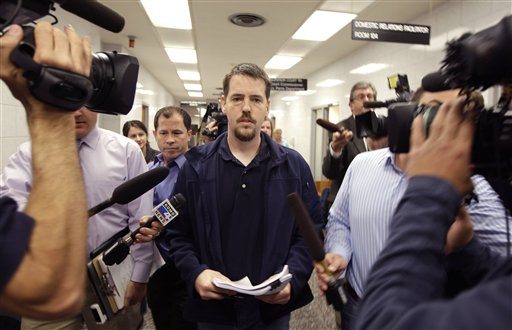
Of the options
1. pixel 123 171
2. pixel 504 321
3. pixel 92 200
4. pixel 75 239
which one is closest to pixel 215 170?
pixel 123 171

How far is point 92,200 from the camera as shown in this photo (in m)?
1.58

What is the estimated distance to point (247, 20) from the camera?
15.9ft

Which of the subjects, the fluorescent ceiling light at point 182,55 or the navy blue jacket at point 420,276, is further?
the fluorescent ceiling light at point 182,55

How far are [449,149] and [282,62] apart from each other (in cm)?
752

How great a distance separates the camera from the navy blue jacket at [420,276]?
1.49 ft

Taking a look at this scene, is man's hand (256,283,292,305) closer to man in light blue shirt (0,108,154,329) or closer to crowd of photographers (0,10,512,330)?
crowd of photographers (0,10,512,330)

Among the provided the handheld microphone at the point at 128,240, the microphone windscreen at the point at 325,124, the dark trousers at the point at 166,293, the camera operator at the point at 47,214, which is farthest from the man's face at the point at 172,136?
the camera operator at the point at 47,214

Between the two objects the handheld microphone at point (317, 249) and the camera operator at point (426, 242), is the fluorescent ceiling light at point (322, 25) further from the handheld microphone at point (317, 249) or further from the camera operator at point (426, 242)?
the camera operator at point (426, 242)

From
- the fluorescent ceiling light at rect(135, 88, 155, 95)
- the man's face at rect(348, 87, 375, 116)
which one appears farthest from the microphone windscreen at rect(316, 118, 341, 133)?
the fluorescent ceiling light at rect(135, 88, 155, 95)

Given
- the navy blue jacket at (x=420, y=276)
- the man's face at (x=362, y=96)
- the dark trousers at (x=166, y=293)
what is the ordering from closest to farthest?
the navy blue jacket at (x=420, y=276) < the dark trousers at (x=166, y=293) < the man's face at (x=362, y=96)

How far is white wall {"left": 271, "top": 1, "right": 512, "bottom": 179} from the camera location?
359 cm

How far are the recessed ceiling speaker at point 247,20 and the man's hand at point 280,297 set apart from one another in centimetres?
405

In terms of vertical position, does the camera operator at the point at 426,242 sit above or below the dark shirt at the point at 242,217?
above

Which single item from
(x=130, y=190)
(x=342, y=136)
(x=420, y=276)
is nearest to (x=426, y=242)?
(x=420, y=276)
